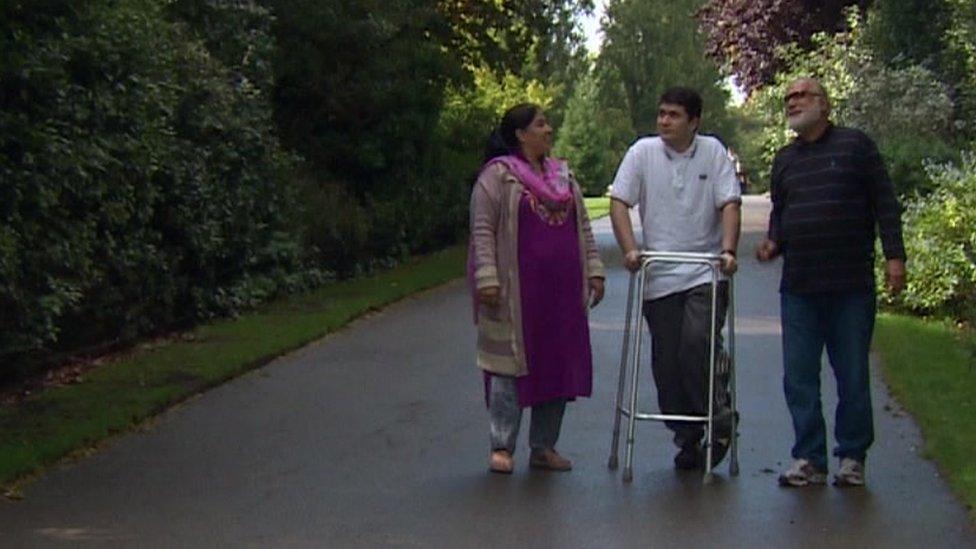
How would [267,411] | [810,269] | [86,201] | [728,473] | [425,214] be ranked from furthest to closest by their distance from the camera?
[425,214], [86,201], [267,411], [728,473], [810,269]

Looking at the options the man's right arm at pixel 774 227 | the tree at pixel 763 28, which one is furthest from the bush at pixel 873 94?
the man's right arm at pixel 774 227

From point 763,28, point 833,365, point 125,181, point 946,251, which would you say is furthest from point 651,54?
point 833,365

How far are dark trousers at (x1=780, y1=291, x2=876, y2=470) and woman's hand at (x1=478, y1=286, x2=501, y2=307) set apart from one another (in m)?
1.39

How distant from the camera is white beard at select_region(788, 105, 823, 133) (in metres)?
8.57

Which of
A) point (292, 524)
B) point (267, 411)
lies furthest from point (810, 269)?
point (267, 411)

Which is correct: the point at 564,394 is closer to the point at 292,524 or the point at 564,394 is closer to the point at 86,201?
the point at 292,524

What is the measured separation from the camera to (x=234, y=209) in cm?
1733

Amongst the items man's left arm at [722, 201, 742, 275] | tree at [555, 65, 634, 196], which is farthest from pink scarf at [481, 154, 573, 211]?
tree at [555, 65, 634, 196]

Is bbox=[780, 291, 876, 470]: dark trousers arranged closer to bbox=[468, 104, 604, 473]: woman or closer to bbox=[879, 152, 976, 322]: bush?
bbox=[468, 104, 604, 473]: woman

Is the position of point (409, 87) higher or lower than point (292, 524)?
higher

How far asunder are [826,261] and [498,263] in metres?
1.63

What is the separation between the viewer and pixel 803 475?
28.9 feet

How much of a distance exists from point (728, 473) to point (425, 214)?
19145 mm

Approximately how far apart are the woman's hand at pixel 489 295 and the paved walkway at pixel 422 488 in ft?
2.84
